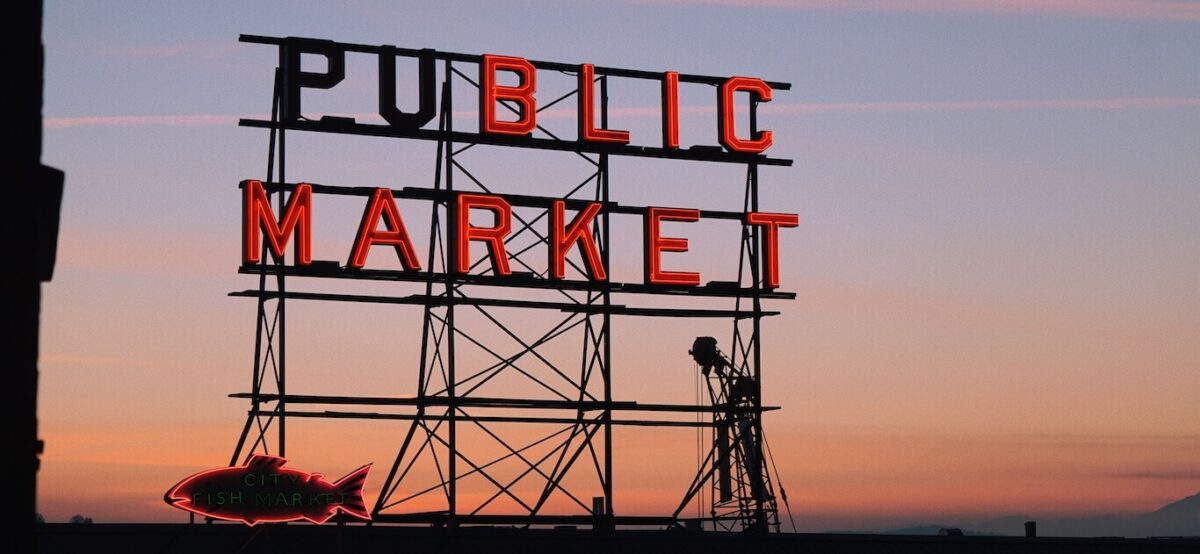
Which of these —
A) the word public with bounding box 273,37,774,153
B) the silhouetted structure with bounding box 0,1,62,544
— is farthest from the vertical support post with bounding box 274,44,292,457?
the silhouetted structure with bounding box 0,1,62,544

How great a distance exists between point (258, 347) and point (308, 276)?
2016mm

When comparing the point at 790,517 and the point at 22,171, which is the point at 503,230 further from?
the point at 22,171

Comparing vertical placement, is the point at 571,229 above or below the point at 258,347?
above

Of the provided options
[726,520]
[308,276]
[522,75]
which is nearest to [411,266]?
[308,276]

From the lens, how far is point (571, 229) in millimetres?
39469

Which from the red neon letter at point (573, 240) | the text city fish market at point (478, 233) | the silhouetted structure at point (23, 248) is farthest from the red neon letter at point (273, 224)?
the silhouetted structure at point (23, 248)

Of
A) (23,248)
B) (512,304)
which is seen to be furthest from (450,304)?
(23,248)

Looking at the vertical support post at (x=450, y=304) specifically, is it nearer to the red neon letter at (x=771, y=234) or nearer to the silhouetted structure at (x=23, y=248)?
Answer: the red neon letter at (x=771, y=234)

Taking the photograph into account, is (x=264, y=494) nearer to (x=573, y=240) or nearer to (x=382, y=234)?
(x=382, y=234)

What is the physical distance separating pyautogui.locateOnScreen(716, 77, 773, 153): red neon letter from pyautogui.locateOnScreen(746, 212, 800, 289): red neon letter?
1746 mm

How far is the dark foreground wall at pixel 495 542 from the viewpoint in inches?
1319

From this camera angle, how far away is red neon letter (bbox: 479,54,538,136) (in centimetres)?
3916

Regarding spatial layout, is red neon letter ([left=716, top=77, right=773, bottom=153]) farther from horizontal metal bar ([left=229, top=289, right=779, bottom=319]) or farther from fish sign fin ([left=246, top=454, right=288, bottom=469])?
fish sign fin ([left=246, top=454, right=288, bottom=469])

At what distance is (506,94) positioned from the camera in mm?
39594
